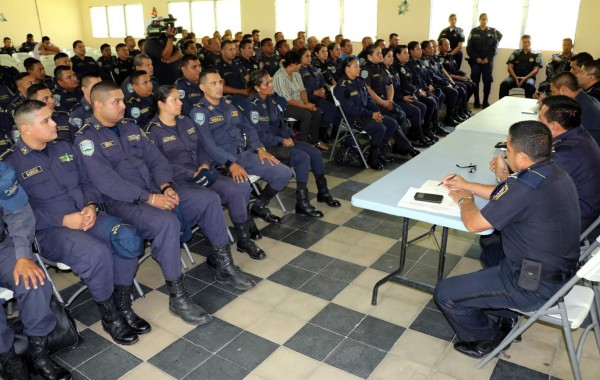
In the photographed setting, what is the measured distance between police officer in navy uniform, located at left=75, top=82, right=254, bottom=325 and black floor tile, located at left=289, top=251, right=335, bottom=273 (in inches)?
17.2

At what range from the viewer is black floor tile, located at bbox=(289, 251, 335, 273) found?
3334 mm

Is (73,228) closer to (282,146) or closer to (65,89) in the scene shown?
(282,146)

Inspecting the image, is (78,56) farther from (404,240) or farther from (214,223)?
(404,240)

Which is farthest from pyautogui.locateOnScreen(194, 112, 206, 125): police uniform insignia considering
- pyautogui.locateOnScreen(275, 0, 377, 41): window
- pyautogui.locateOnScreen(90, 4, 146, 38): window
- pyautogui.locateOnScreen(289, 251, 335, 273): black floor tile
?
pyautogui.locateOnScreen(90, 4, 146, 38): window

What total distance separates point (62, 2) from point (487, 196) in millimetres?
17403

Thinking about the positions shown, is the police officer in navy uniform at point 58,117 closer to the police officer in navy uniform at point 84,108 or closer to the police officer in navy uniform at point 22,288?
the police officer in navy uniform at point 84,108

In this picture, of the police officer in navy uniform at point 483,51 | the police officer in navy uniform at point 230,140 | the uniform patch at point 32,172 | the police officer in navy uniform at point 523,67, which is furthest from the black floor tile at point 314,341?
the police officer in navy uniform at point 483,51

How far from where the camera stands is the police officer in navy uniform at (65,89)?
5025 millimetres

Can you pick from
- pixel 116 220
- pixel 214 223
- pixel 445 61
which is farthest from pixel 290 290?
pixel 445 61

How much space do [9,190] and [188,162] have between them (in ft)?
4.41

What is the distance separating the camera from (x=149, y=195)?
9.53 ft

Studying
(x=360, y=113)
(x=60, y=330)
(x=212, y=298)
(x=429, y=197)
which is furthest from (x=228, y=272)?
(x=360, y=113)

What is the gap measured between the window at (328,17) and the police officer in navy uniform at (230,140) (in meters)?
7.38

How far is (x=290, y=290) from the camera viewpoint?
3049 millimetres
